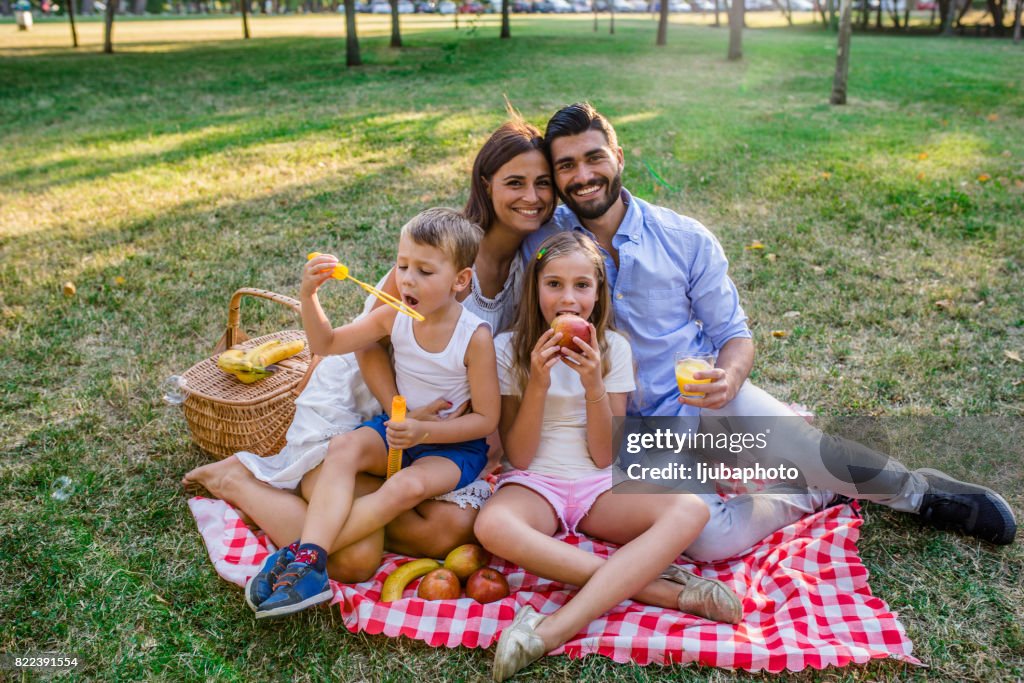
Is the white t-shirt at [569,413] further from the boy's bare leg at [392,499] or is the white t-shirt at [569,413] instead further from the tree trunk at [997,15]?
the tree trunk at [997,15]

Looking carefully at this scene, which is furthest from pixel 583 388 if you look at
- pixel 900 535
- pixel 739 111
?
pixel 739 111

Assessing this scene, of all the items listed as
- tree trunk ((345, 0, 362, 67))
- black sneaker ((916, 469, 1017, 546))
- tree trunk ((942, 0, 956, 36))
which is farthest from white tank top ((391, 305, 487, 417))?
tree trunk ((942, 0, 956, 36))

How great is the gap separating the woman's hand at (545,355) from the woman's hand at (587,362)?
1.5 inches

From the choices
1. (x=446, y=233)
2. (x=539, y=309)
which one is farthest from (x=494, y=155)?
(x=539, y=309)

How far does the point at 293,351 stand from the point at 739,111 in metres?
9.60

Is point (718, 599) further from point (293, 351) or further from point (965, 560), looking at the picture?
point (293, 351)

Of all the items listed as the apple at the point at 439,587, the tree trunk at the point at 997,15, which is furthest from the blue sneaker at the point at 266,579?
the tree trunk at the point at 997,15

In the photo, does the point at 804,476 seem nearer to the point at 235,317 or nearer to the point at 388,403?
the point at 388,403

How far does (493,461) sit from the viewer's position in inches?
134

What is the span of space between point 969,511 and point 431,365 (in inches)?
83.8

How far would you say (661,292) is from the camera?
10.9 ft

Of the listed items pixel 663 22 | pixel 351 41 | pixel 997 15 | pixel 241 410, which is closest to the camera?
pixel 241 410

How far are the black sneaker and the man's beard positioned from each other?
171 cm

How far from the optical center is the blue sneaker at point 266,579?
8.57 feet
